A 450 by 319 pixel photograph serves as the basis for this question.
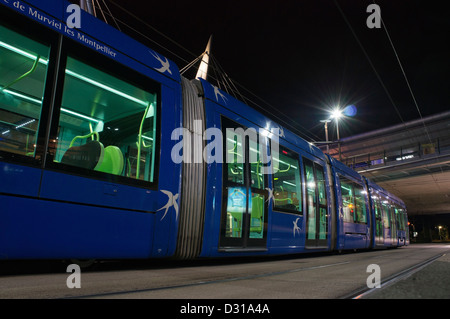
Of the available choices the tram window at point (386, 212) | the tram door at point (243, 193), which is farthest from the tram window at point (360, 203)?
the tram door at point (243, 193)

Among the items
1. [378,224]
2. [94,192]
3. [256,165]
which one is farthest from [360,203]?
[94,192]

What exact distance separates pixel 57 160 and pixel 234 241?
278cm

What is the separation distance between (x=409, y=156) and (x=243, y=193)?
3168 cm

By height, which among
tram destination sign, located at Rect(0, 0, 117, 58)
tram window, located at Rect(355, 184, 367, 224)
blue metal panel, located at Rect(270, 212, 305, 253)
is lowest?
blue metal panel, located at Rect(270, 212, 305, 253)

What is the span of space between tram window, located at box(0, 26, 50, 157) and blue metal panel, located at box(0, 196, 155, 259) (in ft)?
1.75

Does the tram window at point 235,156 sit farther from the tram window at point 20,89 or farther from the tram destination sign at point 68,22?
the tram window at point 20,89

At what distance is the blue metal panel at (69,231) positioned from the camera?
2.59m

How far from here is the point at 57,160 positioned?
2926 millimetres

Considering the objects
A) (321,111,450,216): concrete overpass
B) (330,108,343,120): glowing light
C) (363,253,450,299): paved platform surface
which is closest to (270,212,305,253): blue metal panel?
(363,253,450,299): paved platform surface

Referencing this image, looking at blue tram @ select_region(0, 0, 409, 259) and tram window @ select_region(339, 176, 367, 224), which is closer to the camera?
blue tram @ select_region(0, 0, 409, 259)

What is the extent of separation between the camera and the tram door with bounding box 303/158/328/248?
A: 6988 mm

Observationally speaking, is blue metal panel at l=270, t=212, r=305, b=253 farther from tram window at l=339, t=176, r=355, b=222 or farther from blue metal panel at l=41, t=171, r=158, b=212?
tram window at l=339, t=176, r=355, b=222

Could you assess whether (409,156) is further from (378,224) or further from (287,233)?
(287,233)
